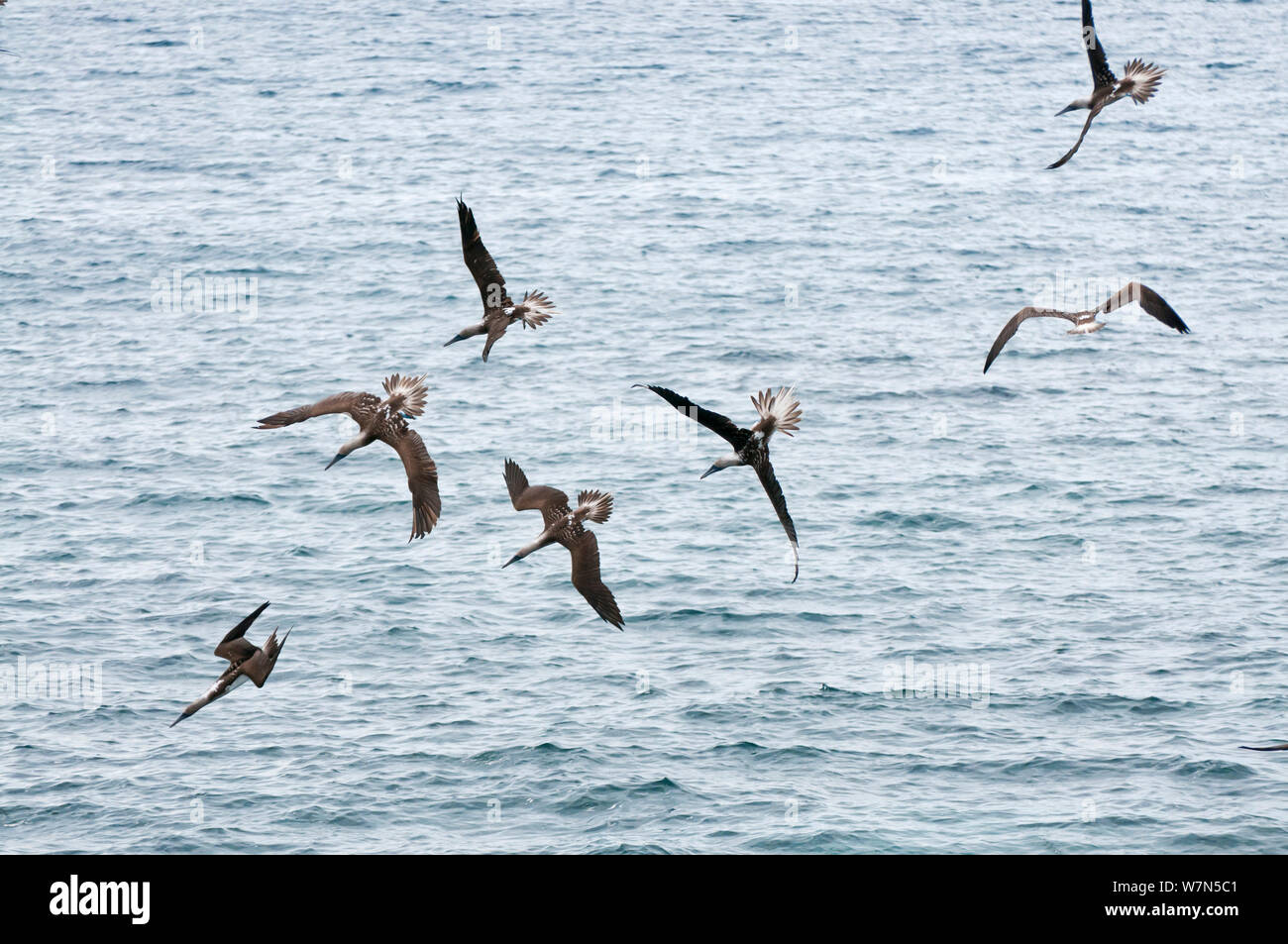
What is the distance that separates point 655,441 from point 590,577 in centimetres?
6560

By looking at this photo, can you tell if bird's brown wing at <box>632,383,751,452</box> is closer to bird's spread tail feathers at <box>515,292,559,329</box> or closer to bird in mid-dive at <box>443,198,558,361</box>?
bird in mid-dive at <box>443,198,558,361</box>

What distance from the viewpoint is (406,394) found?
80.7 feet

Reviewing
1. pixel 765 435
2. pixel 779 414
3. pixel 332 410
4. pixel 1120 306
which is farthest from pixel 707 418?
pixel 1120 306

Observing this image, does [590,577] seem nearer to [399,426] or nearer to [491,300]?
[399,426]

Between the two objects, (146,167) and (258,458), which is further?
(146,167)

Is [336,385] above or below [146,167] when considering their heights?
below

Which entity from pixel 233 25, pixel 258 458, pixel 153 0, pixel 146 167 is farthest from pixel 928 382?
pixel 153 0

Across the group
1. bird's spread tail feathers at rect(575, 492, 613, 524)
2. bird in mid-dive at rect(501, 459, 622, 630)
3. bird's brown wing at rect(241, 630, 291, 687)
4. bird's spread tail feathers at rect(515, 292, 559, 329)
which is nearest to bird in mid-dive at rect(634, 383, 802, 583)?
bird's spread tail feathers at rect(575, 492, 613, 524)

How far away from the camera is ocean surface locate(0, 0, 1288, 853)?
63.5 metres

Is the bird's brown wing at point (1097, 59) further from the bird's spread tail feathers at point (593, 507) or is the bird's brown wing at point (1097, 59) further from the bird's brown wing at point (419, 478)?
the bird's brown wing at point (419, 478)

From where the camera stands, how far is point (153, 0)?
16625cm

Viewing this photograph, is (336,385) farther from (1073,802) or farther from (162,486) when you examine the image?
(1073,802)

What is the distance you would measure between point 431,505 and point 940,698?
159 ft
